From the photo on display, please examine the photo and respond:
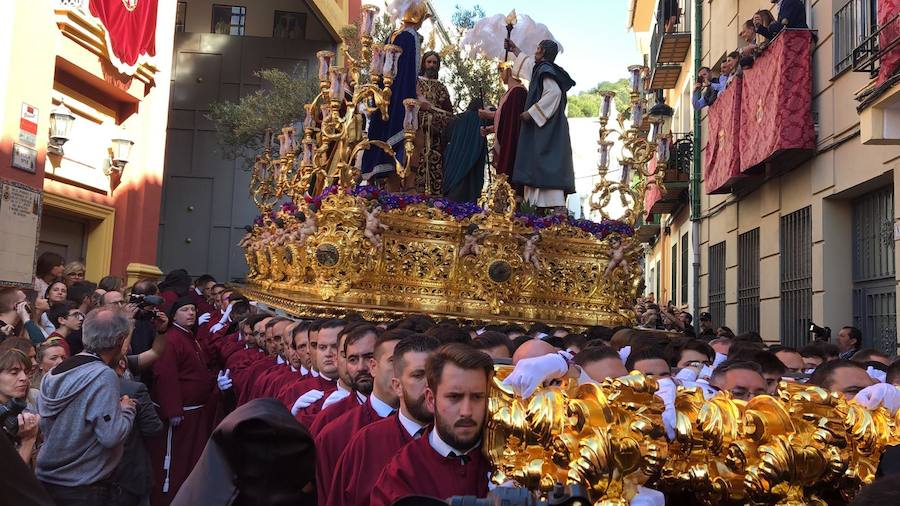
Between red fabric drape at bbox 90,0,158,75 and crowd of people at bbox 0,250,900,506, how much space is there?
551 centimetres

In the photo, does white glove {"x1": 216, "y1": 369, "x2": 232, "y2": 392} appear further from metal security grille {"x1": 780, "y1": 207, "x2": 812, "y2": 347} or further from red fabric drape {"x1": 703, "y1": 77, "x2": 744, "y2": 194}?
red fabric drape {"x1": 703, "y1": 77, "x2": 744, "y2": 194}

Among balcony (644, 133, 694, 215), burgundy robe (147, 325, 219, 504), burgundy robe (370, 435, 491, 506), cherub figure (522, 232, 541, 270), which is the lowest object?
burgundy robe (147, 325, 219, 504)

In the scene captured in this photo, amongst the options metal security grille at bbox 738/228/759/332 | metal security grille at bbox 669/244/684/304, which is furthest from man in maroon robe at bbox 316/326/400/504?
metal security grille at bbox 669/244/684/304

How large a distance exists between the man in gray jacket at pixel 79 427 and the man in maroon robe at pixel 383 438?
157 centimetres

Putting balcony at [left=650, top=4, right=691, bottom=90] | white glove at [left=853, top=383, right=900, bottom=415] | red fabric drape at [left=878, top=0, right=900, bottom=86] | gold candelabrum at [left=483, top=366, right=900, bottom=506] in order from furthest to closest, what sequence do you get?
balcony at [left=650, top=4, right=691, bottom=90] < red fabric drape at [left=878, top=0, right=900, bottom=86] < white glove at [left=853, top=383, right=900, bottom=415] < gold candelabrum at [left=483, top=366, right=900, bottom=506]

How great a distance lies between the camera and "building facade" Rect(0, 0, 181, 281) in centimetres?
1125

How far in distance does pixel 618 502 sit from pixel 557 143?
8185 millimetres

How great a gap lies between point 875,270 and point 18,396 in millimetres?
9659

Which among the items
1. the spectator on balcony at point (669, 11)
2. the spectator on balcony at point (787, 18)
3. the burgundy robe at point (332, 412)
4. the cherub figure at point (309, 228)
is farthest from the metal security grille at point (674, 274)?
the burgundy robe at point (332, 412)

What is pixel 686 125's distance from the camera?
21.8m

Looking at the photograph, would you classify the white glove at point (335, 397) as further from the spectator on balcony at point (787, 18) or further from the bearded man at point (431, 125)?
the spectator on balcony at point (787, 18)

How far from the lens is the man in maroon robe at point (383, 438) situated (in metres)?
3.37

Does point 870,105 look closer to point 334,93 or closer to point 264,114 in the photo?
point 334,93

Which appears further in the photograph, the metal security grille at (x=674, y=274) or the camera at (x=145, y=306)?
the metal security grille at (x=674, y=274)
